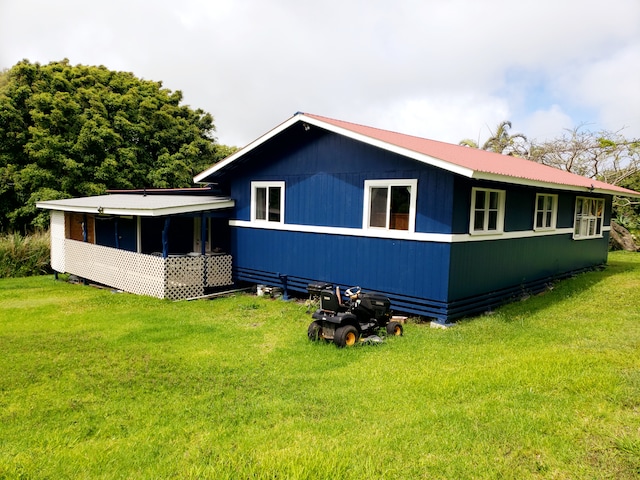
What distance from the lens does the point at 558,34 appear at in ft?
40.8

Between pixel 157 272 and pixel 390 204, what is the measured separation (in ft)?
19.4

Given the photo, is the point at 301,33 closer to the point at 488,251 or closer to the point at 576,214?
the point at 488,251

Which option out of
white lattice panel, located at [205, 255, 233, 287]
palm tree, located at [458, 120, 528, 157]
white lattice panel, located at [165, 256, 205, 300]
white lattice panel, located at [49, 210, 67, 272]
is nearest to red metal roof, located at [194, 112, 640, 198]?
white lattice panel, located at [205, 255, 233, 287]

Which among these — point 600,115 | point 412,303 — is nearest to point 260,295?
point 412,303

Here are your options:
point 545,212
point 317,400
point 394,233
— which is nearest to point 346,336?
point 317,400

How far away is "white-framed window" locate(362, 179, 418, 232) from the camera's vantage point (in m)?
8.62

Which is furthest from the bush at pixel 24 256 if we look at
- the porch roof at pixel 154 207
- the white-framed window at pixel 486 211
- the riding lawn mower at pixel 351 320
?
the white-framed window at pixel 486 211

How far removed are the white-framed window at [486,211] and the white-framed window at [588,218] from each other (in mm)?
5190

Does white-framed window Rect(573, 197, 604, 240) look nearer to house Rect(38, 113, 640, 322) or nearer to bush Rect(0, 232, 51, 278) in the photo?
house Rect(38, 113, 640, 322)

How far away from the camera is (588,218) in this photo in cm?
1404

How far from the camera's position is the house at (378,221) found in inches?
330

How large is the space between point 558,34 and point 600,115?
1585 centimetres

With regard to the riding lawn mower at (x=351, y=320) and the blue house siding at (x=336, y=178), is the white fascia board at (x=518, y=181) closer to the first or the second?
the blue house siding at (x=336, y=178)

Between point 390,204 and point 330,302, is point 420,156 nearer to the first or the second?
point 390,204
